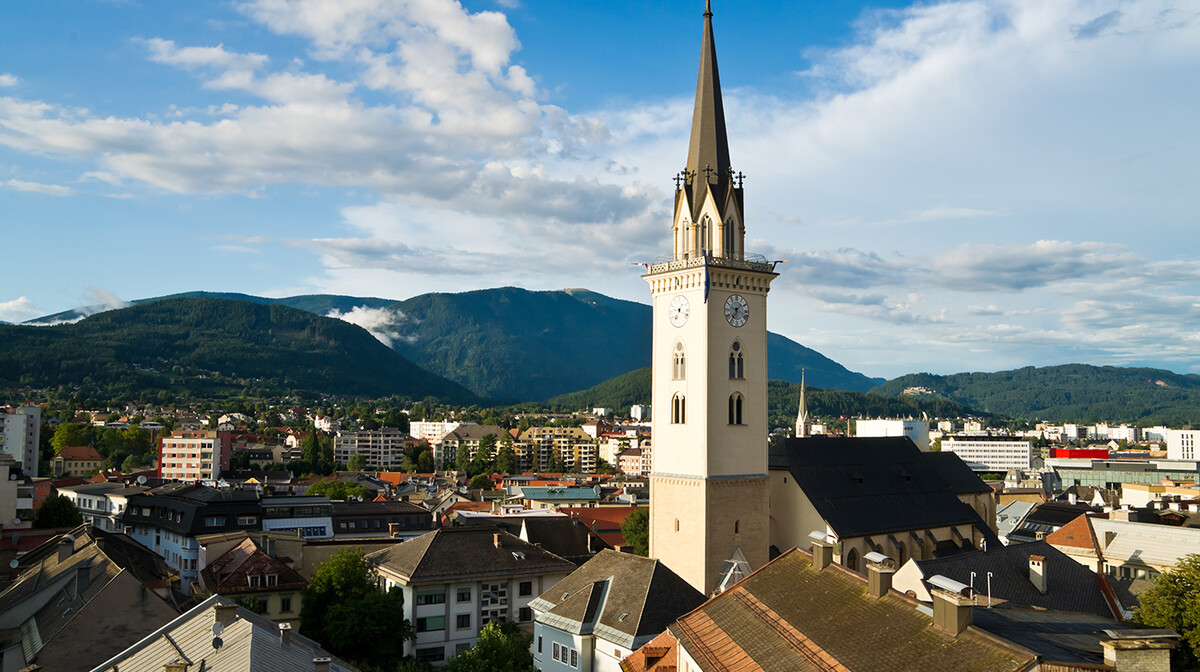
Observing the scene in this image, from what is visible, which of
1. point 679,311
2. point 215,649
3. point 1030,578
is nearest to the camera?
point 215,649

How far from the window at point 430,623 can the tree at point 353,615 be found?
3390mm

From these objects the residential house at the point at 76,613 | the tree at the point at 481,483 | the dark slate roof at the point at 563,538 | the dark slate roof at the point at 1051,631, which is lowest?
the tree at the point at 481,483

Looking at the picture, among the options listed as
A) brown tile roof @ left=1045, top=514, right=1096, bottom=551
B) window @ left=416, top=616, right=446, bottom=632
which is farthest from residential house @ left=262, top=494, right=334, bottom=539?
brown tile roof @ left=1045, top=514, right=1096, bottom=551

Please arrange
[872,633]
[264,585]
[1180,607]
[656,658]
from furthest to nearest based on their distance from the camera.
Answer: [264,585] → [656,658] → [1180,607] → [872,633]

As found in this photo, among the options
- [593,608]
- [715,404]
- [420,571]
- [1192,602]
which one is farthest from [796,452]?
[1192,602]

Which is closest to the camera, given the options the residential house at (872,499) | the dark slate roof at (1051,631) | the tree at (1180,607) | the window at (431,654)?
the dark slate roof at (1051,631)

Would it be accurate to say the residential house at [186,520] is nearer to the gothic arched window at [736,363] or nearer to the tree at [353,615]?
the tree at [353,615]

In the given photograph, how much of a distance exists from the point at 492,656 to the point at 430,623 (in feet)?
48.0

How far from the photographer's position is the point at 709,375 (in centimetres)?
4491

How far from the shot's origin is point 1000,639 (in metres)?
16.3

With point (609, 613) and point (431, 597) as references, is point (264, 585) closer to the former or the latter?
point (431, 597)

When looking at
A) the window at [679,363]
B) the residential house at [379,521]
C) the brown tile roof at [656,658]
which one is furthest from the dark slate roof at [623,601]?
the residential house at [379,521]

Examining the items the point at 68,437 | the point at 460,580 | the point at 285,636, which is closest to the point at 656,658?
the point at 285,636

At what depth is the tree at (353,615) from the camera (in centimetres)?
4091
